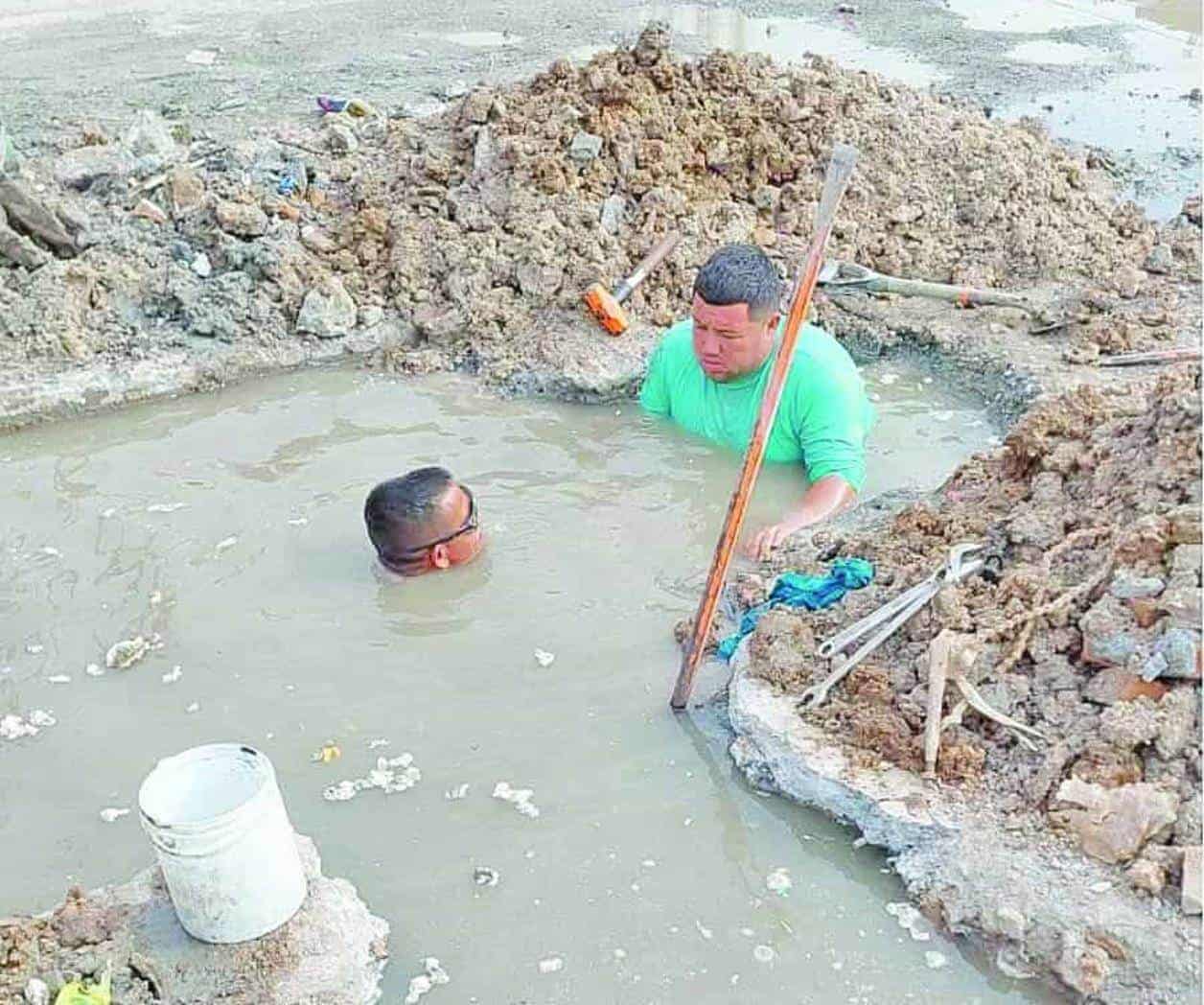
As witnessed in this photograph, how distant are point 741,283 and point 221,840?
9.53ft

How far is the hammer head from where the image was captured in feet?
21.5

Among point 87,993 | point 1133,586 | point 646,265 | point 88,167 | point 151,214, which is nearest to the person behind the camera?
point 87,993

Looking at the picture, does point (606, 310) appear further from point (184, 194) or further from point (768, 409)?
point (768, 409)

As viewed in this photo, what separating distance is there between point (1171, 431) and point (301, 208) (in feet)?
16.7

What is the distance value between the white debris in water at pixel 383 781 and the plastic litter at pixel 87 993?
88 centimetres

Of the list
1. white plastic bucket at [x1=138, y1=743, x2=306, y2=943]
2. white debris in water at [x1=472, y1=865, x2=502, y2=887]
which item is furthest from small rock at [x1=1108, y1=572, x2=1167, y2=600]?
white plastic bucket at [x1=138, y1=743, x2=306, y2=943]

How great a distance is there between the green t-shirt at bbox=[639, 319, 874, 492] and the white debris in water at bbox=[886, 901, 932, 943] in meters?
2.11

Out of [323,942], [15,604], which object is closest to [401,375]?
[15,604]

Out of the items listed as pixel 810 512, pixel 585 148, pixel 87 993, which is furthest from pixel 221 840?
pixel 585 148

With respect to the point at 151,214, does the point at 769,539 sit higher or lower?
lower

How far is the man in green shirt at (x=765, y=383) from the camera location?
16.4ft

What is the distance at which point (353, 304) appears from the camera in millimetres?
6891

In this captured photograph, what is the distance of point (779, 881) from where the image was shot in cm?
348

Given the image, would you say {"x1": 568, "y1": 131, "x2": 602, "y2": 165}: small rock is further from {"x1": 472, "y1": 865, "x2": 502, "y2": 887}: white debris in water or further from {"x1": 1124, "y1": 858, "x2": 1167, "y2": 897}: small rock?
{"x1": 1124, "y1": 858, "x2": 1167, "y2": 897}: small rock
